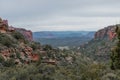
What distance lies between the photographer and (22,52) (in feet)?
191

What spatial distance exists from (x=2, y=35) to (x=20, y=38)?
19.1 ft

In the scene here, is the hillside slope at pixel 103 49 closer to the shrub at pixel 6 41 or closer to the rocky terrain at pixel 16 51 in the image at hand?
the rocky terrain at pixel 16 51

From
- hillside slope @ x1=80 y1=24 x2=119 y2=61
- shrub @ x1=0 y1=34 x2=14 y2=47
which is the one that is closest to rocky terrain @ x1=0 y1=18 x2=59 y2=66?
shrub @ x1=0 y1=34 x2=14 y2=47

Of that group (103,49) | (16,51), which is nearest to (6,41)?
(16,51)

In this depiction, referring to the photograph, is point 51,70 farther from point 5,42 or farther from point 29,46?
point 29,46

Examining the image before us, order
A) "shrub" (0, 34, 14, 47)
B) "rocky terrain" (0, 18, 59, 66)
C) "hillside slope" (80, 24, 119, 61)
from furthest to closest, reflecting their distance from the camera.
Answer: "hillside slope" (80, 24, 119, 61) < "shrub" (0, 34, 14, 47) < "rocky terrain" (0, 18, 59, 66)

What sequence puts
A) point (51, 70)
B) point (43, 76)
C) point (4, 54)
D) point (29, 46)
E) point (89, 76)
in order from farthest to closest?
point (29, 46), point (4, 54), point (51, 70), point (43, 76), point (89, 76)

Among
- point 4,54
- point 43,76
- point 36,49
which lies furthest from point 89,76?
point 36,49

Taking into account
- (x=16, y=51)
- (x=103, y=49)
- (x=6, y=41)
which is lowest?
(x=103, y=49)

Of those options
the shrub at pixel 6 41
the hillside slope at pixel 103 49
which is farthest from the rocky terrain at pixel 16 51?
the hillside slope at pixel 103 49

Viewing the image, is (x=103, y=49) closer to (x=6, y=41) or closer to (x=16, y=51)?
(x=6, y=41)

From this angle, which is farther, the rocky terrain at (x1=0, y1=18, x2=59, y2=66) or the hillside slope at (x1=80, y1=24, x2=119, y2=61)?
the hillside slope at (x1=80, y1=24, x2=119, y2=61)

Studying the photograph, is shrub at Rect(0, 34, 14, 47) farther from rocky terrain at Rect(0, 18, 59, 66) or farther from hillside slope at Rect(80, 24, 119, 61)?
hillside slope at Rect(80, 24, 119, 61)

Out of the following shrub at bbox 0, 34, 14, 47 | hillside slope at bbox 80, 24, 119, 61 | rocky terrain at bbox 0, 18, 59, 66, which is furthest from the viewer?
hillside slope at bbox 80, 24, 119, 61
